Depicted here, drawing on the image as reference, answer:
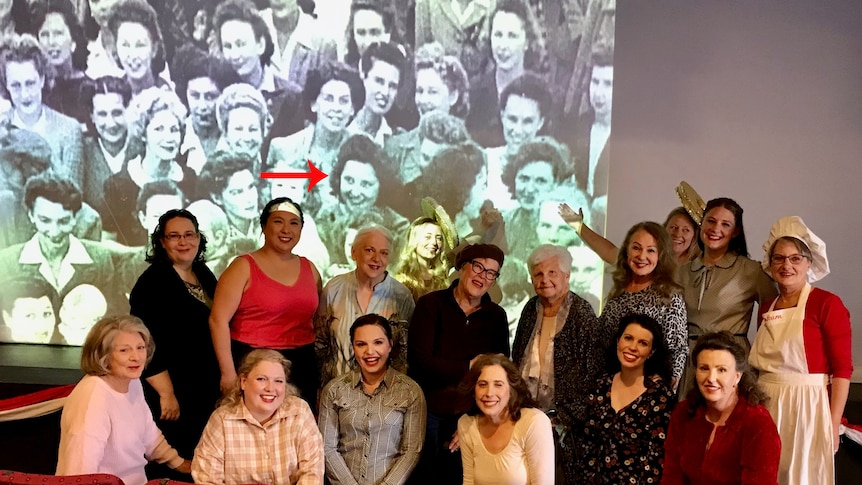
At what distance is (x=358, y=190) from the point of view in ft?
14.9

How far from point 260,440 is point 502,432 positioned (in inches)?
30.9

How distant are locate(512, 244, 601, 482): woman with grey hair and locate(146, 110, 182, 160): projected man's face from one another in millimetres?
2379

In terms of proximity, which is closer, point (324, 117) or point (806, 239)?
point (806, 239)

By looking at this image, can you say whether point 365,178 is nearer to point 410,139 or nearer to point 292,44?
point 410,139

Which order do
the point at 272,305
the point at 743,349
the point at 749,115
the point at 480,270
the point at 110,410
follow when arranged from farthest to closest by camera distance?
the point at 749,115 → the point at 272,305 → the point at 480,270 → the point at 743,349 → the point at 110,410

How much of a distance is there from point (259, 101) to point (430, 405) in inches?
87.8

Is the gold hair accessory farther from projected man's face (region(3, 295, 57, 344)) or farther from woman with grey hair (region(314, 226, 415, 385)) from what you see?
projected man's face (region(3, 295, 57, 344))

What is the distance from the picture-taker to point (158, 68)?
450cm

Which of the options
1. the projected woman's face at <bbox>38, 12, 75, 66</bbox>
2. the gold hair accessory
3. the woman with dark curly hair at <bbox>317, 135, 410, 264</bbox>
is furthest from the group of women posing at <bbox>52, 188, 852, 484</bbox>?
the projected woman's face at <bbox>38, 12, 75, 66</bbox>

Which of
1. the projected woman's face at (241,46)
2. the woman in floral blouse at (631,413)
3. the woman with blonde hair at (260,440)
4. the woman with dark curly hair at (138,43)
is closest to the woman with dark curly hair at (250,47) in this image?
the projected woman's face at (241,46)

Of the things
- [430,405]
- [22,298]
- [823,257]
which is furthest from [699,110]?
[22,298]

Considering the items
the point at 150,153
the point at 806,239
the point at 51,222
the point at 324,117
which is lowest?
the point at 806,239

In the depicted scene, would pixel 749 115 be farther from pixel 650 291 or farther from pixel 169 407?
pixel 169 407

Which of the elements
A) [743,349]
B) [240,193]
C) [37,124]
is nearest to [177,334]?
[240,193]
